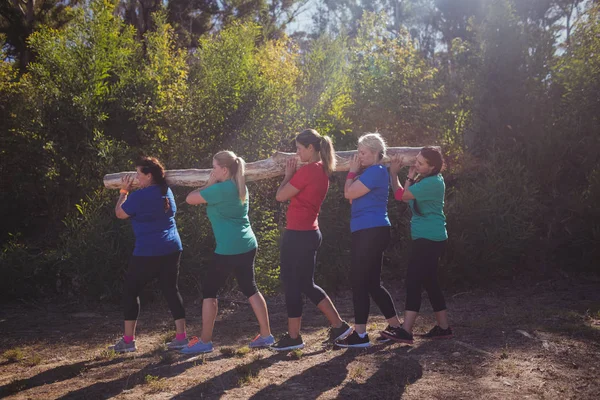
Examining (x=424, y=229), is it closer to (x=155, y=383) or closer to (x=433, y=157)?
(x=433, y=157)

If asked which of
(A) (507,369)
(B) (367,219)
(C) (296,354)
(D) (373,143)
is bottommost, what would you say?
Result: (A) (507,369)

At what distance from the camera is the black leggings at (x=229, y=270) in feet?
15.8

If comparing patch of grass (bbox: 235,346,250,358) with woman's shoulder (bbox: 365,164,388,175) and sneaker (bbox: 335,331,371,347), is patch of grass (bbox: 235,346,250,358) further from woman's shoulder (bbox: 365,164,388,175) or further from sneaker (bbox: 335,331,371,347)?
woman's shoulder (bbox: 365,164,388,175)

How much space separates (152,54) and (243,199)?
17.9 ft

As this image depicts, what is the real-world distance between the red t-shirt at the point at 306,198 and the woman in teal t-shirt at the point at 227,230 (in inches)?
16.4

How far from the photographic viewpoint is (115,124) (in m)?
8.91

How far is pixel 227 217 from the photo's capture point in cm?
484

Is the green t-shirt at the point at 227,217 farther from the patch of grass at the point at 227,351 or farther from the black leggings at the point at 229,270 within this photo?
the patch of grass at the point at 227,351

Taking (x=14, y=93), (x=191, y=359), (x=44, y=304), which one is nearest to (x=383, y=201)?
(x=191, y=359)

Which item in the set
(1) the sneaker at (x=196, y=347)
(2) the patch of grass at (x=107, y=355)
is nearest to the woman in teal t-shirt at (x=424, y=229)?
(1) the sneaker at (x=196, y=347)

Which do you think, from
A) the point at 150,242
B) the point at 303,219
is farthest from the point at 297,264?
the point at 150,242

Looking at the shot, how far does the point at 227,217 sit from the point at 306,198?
2.22 ft

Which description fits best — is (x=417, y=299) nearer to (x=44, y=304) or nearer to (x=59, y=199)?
(x=44, y=304)

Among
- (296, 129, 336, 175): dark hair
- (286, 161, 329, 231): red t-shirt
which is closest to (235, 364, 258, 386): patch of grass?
(286, 161, 329, 231): red t-shirt
